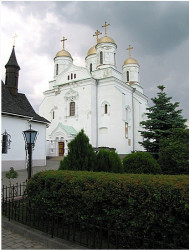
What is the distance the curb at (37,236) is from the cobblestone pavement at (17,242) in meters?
0.07

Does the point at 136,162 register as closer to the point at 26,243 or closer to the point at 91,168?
the point at 91,168

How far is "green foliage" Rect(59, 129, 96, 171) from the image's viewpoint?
6746mm

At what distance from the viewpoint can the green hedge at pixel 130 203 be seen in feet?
11.6

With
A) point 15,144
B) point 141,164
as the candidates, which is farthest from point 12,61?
point 141,164

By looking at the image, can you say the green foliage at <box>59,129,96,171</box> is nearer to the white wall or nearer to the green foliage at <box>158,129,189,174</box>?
the green foliage at <box>158,129,189,174</box>

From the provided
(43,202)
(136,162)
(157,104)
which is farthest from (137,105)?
(43,202)

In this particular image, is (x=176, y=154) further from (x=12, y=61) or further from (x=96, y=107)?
(x=96, y=107)

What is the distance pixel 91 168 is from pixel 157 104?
11745 millimetres

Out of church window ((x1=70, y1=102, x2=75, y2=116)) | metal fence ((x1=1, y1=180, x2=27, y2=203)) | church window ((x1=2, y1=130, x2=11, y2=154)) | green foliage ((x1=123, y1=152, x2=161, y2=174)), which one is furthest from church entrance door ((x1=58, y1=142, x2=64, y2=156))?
green foliage ((x1=123, y1=152, x2=161, y2=174))

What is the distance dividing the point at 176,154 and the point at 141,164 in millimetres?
1704

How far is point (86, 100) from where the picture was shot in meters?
33.5

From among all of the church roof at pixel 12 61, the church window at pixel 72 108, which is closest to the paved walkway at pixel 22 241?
the church roof at pixel 12 61

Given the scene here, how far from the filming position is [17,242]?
4.44 metres

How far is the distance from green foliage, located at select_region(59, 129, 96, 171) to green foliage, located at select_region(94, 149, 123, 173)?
246 mm
